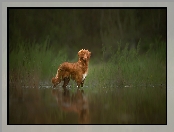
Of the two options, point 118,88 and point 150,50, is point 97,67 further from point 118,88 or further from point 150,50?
point 150,50

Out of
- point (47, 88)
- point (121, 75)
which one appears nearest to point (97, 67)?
point (121, 75)

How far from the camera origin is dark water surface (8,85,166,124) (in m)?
3.62

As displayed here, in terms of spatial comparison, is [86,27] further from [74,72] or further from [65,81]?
[65,81]

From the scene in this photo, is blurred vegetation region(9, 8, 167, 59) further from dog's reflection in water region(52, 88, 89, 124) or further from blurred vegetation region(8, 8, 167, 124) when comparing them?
dog's reflection in water region(52, 88, 89, 124)

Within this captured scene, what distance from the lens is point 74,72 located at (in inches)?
156

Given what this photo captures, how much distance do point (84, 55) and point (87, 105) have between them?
24.2 inches

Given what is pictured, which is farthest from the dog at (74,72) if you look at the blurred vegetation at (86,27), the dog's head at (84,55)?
the blurred vegetation at (86,27)

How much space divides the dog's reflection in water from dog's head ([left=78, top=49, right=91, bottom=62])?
0.37 metres

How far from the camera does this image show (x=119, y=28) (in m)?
4.02

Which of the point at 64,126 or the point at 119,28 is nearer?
the point at 64,126

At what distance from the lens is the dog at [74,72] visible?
3977 millimetres

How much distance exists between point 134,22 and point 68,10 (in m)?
0.77

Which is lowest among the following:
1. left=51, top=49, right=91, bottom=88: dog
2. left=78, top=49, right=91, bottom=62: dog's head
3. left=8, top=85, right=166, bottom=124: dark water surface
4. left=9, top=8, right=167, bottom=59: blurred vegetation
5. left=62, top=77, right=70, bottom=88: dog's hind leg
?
left=8, top=85, right=166, bottom=124: dark water surface

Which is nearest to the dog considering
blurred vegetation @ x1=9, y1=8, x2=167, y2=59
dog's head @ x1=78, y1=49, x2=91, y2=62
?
dog's head @ x1=78, y1=49, x2=91, y2=62
